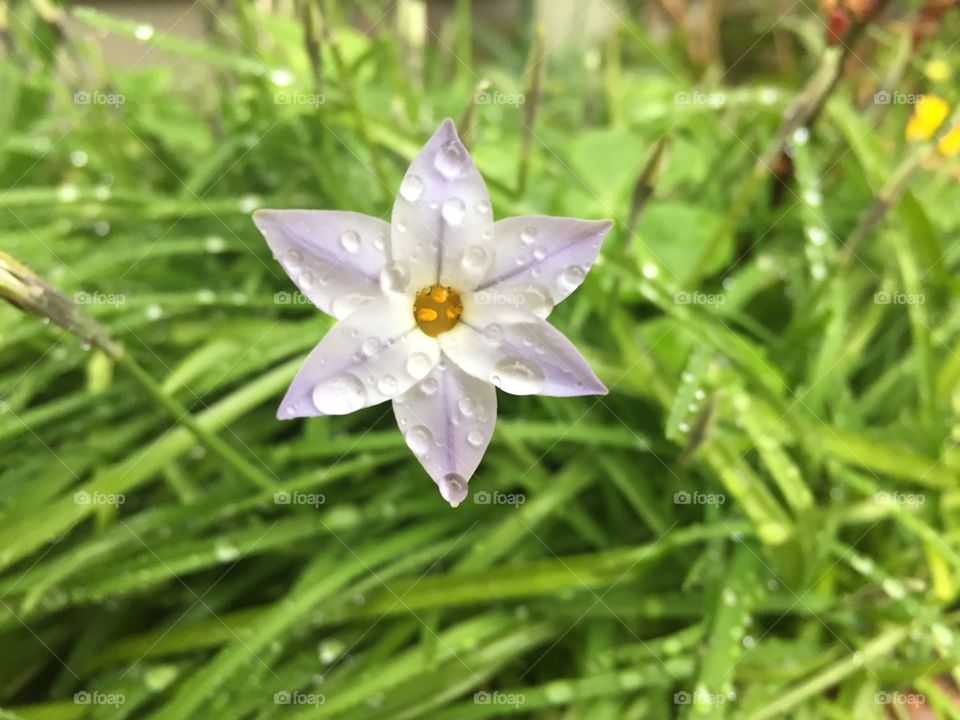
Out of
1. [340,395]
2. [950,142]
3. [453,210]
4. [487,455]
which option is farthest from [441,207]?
[950,142]

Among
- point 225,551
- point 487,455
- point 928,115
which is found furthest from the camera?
point 928,115

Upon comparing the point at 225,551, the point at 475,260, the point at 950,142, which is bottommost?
the point at 225,551

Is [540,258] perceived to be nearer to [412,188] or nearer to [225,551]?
[412,188]

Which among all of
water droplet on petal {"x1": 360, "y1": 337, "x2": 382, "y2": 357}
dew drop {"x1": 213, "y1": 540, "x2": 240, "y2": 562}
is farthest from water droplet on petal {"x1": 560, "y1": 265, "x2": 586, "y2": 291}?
dew drop {"x1": 213, "y1": 540, "x2": 240, "y2": 562}

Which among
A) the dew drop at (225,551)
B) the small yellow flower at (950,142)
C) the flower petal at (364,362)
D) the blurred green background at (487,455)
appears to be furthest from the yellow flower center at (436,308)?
the small yellow flower at (950,142)

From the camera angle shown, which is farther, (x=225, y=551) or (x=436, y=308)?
(x=225, y=551)

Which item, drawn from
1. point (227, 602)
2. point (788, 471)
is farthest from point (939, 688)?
point (227, 602)

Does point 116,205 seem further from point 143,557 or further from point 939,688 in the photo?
point 939,688

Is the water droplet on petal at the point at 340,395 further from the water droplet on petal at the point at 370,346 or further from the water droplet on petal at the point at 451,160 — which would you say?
the water droplet on petal at the point at 451,160

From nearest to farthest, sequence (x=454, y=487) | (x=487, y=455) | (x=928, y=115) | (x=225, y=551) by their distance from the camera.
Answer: (x=454, y=487), (x=225, y=551), (x=487, y=455), (x=928, y=115)
